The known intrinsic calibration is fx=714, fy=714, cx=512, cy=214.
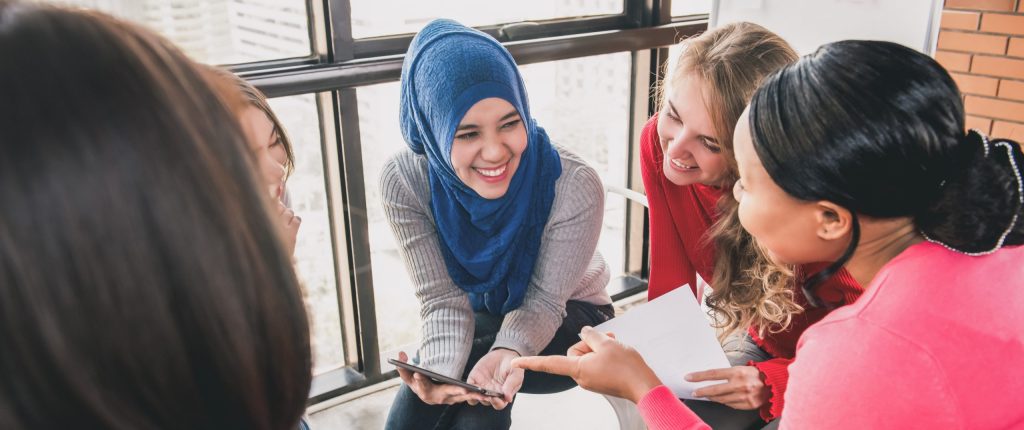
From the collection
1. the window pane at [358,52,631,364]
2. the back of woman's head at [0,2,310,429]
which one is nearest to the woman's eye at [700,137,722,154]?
the window pane at [358,52,631,364]

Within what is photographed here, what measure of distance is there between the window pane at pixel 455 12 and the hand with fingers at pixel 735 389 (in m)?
1.21

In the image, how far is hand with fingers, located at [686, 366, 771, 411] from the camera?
1.26m

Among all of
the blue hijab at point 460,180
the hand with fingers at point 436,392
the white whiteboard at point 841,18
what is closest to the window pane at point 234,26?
the blue hijab at point 460,180

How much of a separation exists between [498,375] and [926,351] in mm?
850

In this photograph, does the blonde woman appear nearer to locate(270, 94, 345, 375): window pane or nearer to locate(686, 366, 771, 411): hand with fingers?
locate(686, 366, 771, 411): hand with fingers

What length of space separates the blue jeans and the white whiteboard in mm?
902

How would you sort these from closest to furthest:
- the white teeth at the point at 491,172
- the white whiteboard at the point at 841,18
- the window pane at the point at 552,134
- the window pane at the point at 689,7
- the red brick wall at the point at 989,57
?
the white teeth at the point at 491,172 → the white whiteboard at the point at 841,18 → the window pane at the point at 552,134 → the red brick wall at the point at 989,57 → the window pane at the point at 689,7

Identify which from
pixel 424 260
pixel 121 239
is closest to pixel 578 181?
pixel 424 260

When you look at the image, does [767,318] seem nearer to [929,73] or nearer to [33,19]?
[929,73]

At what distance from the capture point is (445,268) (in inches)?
63.2

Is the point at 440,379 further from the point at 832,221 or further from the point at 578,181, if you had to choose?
the point at 832,221

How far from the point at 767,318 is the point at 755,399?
182mm

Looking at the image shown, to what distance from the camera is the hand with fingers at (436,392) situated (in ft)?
4.40

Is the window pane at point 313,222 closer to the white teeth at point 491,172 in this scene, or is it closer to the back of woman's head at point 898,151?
the white teeth at point 491,172
